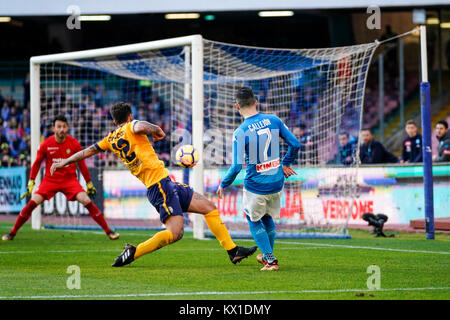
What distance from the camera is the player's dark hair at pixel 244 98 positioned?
29.0 feet

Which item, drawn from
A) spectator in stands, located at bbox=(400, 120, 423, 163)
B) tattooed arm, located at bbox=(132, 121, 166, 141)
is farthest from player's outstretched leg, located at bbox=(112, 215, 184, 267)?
spectator in stands, located at bbox=(400, 120, 423, 163)

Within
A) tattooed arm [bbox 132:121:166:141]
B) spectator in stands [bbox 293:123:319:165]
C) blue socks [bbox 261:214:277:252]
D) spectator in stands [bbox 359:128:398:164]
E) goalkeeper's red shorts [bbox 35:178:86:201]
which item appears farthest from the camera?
spectator in stands [bbox 359:128:398:164]

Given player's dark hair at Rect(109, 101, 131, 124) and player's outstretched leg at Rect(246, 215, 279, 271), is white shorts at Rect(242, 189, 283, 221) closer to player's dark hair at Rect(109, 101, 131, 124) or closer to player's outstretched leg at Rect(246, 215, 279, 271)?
player's outstretched leg at Rect(246, 215, 279, 271)

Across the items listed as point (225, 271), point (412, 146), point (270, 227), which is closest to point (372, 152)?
point (412, 146)

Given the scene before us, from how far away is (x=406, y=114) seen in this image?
86.8ft

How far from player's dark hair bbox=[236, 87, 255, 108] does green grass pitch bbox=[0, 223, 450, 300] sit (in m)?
1.91

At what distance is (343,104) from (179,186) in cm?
693

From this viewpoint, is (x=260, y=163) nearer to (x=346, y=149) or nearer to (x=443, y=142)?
(x=346, y=149)

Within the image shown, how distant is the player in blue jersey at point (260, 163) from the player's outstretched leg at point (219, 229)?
0.32 meters

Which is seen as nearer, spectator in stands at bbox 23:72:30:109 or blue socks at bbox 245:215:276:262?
blue socks at bbox 245:215:276:262

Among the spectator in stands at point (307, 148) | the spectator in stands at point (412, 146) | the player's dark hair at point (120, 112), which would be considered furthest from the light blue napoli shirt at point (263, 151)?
the spectator in stands at point (412, 146)

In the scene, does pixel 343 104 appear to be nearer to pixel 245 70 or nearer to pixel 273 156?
pixel 245 70

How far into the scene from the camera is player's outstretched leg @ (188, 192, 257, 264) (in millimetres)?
9172

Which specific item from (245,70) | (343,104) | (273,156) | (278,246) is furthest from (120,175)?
(273,156)
